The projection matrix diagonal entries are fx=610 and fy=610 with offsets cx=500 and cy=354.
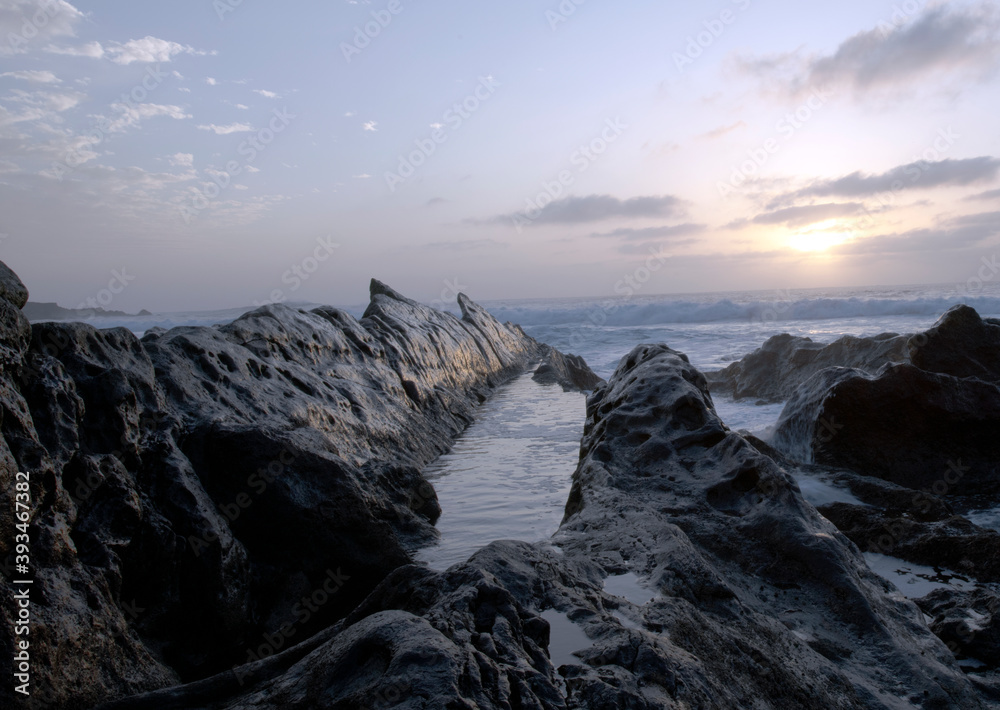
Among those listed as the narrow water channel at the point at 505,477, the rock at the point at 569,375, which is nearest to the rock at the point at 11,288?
the narrow water channel at the point at 505,477

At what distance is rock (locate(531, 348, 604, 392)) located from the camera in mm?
11805

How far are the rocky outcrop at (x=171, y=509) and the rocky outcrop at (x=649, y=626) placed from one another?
56cm

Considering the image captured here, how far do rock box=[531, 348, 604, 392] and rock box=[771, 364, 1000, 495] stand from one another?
550cm

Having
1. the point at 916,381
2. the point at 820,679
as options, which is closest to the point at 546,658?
the point at 820,679

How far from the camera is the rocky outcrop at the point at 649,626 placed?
1.55 meters

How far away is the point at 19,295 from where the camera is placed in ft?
8.81

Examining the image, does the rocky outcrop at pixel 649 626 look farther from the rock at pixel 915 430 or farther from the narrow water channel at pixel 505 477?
the rock at pixel 915 430

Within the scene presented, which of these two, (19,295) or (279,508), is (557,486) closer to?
(279,508)

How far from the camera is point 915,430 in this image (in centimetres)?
555

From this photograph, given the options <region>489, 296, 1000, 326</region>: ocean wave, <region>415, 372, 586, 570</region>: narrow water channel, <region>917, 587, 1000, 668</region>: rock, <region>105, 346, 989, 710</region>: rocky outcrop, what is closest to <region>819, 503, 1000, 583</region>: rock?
<region>917, 587, 1000, 668</region>: rock

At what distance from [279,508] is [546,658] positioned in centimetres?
184

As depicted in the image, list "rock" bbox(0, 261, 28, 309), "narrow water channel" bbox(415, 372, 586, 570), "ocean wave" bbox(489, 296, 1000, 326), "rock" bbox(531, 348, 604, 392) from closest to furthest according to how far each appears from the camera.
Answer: "rock" bbox(0, 261, 28, 309)
"narrow water channel" bbox(415, 372, 586, 570)
"rock" bbox(531, 348, 604, 392)
"ocean wave" bbox(489, 296, 1000, 326)

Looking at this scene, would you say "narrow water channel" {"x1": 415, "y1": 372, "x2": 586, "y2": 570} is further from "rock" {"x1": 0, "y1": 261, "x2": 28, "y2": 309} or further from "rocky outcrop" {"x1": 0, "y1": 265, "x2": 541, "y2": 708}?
"rock" {"x1": 0, "y1": 261, "x2": 28, "y2": 309}

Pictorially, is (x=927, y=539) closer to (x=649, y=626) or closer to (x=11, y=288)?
(x=649, y=626)
